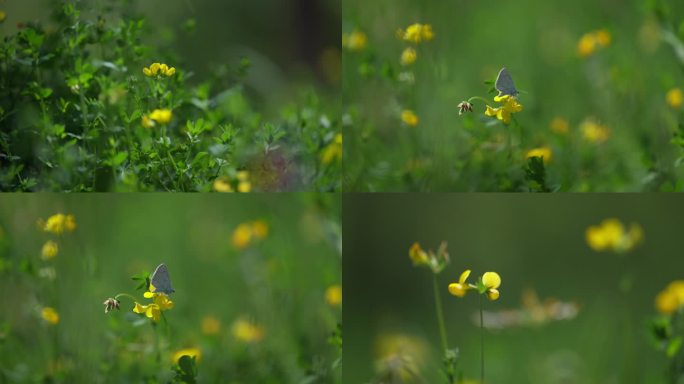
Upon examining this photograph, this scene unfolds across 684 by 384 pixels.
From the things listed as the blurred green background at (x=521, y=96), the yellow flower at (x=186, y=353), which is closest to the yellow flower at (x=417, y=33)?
the blurred green background at (x=521, y=96)

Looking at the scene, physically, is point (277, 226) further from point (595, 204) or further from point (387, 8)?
point (595, 204)

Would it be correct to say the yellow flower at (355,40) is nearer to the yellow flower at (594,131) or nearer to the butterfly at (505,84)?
the butterfly at (505,84)

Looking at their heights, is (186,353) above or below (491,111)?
below

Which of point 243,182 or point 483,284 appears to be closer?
point 483,284

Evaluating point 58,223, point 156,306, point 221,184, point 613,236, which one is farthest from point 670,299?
point 58,223

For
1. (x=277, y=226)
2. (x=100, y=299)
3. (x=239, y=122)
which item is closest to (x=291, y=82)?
(x=239, y=122)

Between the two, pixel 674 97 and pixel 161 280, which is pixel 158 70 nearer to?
pixel 161 280

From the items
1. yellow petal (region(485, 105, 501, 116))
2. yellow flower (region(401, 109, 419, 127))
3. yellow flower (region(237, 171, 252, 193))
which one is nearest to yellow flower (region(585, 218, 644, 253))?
yellow petal (region(485, 105, 501, 116))
